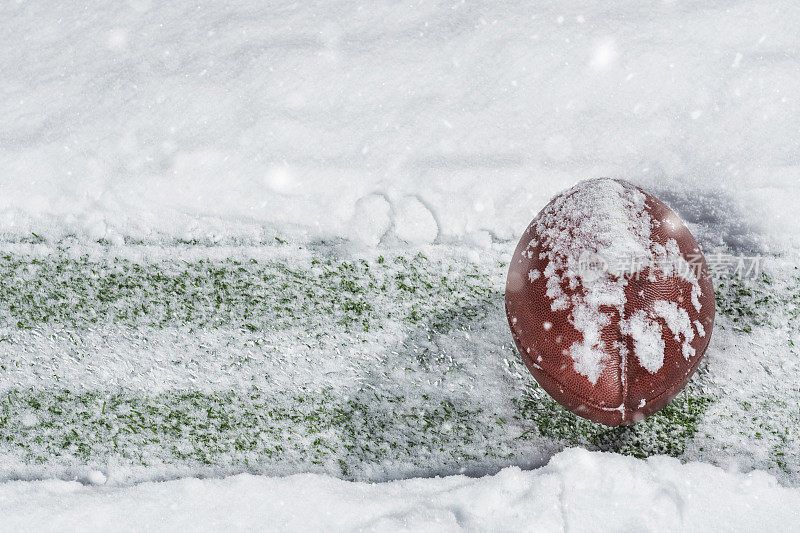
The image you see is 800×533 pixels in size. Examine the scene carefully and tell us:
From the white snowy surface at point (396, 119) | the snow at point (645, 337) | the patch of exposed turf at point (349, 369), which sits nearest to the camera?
the snow at point (645, 337)

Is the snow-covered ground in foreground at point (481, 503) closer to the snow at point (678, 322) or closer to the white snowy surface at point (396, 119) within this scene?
the snow at point (678, 322)

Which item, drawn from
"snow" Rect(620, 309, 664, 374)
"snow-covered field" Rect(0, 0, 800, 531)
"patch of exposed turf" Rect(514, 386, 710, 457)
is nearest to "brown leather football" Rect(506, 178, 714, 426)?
"snow" Rect(620, 309, 664, 374)

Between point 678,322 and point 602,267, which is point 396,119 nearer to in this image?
point 602,267

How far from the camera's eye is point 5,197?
278 cm

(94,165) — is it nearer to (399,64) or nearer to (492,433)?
(399,64)

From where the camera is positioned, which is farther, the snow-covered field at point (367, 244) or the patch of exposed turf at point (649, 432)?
the patch of exposed turf at point (649, 432)

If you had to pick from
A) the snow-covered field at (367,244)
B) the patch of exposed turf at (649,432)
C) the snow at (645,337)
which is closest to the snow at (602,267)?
the snow at (645,337)

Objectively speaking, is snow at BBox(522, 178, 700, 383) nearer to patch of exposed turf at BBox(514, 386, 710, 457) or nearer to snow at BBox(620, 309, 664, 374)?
snow at BBox(620, 309, 664, 374)

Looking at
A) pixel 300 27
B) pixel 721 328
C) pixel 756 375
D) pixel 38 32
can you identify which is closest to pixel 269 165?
pixel 300 27

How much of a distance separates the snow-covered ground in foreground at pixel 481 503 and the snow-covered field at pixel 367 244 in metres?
0.01

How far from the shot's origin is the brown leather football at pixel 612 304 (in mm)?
1945

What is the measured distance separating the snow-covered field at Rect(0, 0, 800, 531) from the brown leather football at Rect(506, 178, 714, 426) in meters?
0.51

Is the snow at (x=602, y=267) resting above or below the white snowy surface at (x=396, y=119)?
below

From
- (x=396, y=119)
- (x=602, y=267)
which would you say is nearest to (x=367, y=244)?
(x=396, y=119)
